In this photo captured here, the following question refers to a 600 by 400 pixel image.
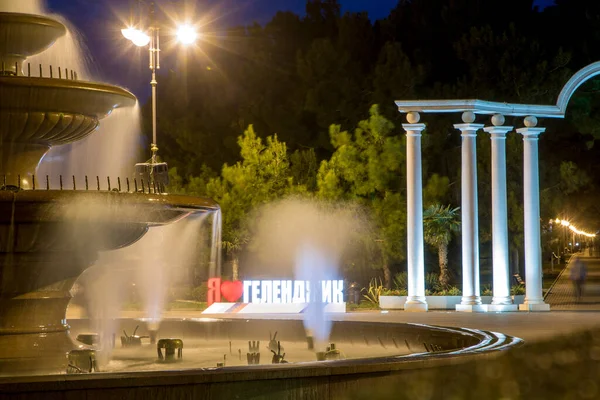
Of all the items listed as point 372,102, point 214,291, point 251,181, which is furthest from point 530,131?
point 251,181

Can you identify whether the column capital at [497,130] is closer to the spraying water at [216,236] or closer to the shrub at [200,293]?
the spraying water at [216,236]

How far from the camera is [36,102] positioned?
478 inches

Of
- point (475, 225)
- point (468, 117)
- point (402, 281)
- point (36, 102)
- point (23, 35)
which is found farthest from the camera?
point (402, 281)

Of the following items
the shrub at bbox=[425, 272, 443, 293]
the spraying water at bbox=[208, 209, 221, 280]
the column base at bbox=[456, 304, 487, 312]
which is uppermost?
the spraying water at bbox=[208, 209, 221, 280]

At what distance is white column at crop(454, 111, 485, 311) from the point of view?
1212 inches

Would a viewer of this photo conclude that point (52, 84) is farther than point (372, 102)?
No

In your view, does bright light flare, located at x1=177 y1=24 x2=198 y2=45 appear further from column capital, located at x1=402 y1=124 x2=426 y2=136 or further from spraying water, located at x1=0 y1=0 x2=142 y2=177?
column capital, located at x1=402 y1=124 x2=426 y2=136

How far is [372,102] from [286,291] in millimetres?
9474

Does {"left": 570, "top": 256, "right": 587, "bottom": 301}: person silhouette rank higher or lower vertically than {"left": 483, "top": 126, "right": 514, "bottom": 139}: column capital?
lower

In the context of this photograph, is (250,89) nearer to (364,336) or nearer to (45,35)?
(364,336)

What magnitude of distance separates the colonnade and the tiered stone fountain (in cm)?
1826

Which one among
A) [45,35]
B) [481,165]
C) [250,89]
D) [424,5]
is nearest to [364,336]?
[45,35]

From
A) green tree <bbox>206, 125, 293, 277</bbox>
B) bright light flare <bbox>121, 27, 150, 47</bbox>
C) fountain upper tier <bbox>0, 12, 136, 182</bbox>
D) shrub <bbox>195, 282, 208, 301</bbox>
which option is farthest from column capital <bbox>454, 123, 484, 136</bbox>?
fountain upper tier <bbox>0, 12, 136, 182</bbox>

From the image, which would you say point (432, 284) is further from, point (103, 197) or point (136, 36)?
point (103, 197)
